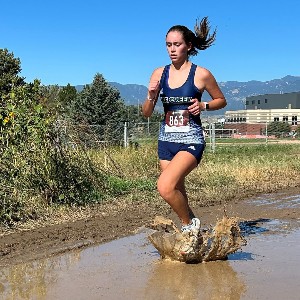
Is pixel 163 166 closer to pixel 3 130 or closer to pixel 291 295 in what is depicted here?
pixel 291 295

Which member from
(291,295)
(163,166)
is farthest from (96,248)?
(291,295)

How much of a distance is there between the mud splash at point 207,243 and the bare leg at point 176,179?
0.94ft

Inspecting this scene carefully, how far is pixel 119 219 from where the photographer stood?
761cm

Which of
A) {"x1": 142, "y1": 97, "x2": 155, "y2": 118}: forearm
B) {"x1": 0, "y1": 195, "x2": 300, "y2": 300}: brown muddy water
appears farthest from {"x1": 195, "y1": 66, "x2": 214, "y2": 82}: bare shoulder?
{"x1": 0, "y1": 195, "x2": 300, "y2": 300}: brown muddy water

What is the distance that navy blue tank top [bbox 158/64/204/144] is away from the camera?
5.26 metres

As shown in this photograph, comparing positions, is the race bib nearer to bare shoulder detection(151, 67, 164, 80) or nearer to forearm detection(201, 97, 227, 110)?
forearm detection(201, 97, 227, 110)

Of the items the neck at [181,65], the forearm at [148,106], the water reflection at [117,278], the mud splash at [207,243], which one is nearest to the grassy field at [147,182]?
the water reflection at [117,278]

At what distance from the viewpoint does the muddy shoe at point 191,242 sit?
203 inches

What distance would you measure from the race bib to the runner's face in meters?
0.50

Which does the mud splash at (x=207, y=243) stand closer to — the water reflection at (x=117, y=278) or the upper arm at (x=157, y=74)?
the water reflection at (x=117, y=278)

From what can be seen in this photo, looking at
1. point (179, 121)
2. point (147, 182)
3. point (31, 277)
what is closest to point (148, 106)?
point (179, 121)

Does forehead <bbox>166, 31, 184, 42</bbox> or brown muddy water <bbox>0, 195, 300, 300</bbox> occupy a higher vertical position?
forehead <bbox>166, 31, 184, 42</bbox>

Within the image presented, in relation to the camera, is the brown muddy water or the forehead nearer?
the brown muddy water

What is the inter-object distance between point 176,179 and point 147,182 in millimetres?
5686
